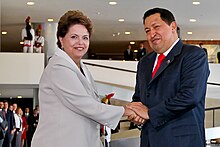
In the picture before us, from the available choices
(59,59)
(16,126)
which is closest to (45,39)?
(16,126)

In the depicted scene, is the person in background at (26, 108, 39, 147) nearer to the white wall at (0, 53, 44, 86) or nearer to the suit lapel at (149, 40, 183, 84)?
the white wall at (0, 53, 44, 86)

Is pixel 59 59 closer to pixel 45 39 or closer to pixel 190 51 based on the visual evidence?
pixel 190 51

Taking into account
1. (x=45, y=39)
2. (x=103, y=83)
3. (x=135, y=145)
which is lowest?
(x=135, y=145)

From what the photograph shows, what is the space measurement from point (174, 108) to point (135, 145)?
828cm

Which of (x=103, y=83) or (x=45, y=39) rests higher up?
(x=45, y=39)

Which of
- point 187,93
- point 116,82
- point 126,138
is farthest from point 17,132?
point 187,93

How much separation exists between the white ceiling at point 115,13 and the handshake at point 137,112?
12.4 metres

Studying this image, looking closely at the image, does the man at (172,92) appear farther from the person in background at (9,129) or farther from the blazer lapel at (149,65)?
the person in background at (9,129)

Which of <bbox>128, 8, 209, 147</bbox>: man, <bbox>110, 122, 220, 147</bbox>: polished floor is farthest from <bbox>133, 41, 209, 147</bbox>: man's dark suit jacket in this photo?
<bbox>110, 122, 220, 147</bbox>: polished floor

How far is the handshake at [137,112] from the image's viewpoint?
3.00m

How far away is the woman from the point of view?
2.84 m

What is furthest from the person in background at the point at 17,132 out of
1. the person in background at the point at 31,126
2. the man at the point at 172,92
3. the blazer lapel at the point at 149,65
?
the man at the point at 172,92

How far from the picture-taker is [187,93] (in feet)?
9.23

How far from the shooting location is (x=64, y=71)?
288 centimetres
